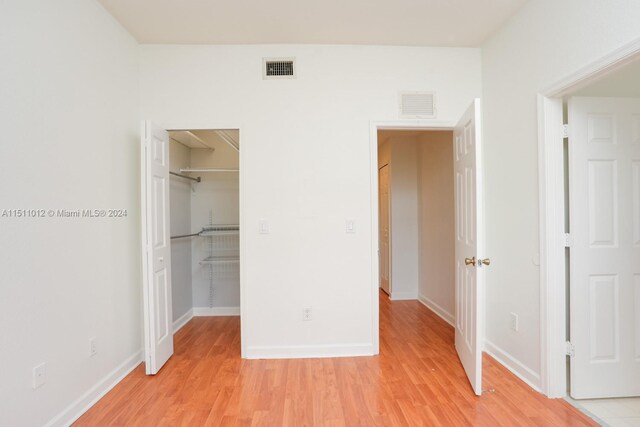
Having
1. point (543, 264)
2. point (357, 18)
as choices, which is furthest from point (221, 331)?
point (357, 18)

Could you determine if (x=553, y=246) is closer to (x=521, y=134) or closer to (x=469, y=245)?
Answer: (x=469, y=245)

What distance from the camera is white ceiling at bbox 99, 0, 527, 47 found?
7.39 ft

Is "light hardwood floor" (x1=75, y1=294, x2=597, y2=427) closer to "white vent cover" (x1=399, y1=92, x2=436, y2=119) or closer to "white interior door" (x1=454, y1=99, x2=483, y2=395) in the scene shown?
"white interior door" (x1=454, y1=99, x2=483, y2=395)

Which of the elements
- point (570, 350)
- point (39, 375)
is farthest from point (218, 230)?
point (570, 350)

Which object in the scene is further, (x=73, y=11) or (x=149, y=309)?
(x=149, y=309)

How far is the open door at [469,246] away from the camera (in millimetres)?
2094

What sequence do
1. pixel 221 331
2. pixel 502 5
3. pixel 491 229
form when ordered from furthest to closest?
pixel 221 331 < pixel 491 229 < pixel 502 5

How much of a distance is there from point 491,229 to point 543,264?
24.4 inches

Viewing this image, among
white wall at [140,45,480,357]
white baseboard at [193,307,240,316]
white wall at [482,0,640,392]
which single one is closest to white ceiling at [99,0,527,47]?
white wall at [140,45,480,357]

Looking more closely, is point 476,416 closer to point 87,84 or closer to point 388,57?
point 388,57

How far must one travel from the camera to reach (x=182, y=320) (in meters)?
3.64

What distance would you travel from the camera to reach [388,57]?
110 inches

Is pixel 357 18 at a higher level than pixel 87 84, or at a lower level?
higher

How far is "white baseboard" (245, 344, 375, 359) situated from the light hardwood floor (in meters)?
0.06
